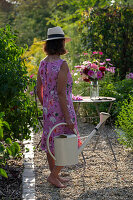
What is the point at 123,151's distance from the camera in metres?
4.42

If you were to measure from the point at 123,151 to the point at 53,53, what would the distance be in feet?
6.54

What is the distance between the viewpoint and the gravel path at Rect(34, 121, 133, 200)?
3033 millimetres

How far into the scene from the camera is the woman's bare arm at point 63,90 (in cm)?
294

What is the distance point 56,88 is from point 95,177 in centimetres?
112

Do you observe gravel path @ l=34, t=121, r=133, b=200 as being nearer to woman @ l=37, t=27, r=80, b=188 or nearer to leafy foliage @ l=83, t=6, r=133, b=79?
woman @ l=37, t=27, r=80, b=188

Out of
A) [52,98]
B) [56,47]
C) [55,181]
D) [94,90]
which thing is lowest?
[55,181]

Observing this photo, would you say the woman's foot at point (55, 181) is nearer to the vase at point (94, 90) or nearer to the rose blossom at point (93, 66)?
the vase at point (94, 90)

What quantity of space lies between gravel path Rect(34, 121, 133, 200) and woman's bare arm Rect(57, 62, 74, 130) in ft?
2.14

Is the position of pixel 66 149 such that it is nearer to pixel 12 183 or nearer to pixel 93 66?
pixel 12 183

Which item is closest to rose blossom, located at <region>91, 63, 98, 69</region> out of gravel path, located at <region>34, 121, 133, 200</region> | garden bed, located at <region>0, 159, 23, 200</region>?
gravel path, located at <region>34, 121, 133, 200</region>

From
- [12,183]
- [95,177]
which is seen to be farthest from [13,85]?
[95,177]

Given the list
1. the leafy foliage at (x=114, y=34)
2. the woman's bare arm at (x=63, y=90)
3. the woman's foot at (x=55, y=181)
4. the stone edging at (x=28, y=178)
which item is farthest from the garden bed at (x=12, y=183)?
the leafy foliage at (x=114, y=34)

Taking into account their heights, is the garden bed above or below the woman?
below

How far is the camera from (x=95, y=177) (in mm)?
3502
